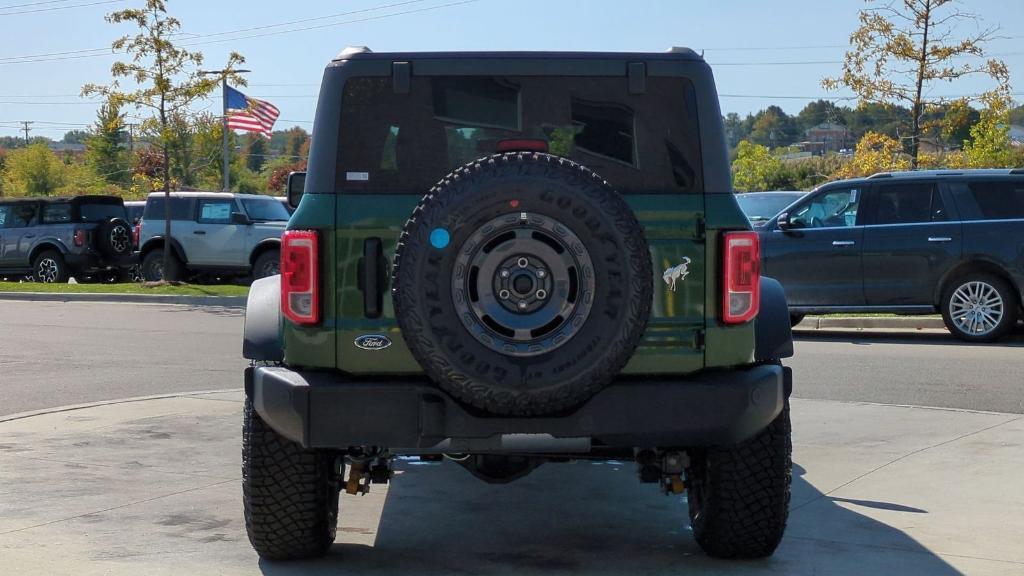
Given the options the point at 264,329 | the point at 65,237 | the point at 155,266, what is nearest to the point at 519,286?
the point at 264,329

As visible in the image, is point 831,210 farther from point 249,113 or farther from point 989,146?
point 249,113

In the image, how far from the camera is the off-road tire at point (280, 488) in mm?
5008

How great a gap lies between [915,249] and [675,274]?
32.6 ft

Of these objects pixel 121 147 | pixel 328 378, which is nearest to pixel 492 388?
pixel 328 378

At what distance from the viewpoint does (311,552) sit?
17.1 feet

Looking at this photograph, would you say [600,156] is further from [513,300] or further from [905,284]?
[905,284]

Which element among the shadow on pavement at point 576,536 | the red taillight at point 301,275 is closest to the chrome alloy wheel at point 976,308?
Result: the shadow on pavement at point 576,536

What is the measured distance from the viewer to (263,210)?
941 inches

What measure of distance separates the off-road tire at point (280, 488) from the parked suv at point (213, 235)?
1809cm

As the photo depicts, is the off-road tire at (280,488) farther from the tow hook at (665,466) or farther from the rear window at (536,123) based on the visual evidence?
the tow hook at (665,466)

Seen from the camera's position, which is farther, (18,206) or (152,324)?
(18,206)

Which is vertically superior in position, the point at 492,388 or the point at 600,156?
the point at 600,156

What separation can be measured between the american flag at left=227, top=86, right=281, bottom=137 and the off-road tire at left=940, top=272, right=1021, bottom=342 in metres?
25.1

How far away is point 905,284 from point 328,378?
10.6 meters
